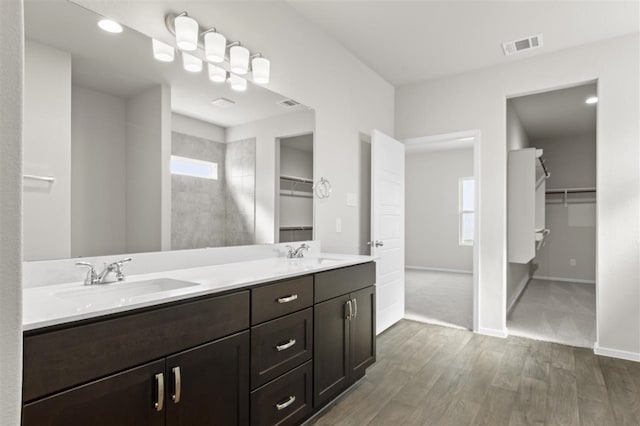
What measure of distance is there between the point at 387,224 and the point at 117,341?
293cm

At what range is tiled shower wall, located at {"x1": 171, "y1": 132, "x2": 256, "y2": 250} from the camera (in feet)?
6.40

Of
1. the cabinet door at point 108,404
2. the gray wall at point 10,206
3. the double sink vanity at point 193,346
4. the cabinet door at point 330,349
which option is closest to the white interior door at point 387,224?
the cabinet door at point 330,349

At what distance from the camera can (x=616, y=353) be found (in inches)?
120

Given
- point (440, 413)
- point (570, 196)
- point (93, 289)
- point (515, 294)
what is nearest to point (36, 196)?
point (93, 289)

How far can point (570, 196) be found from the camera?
6.53m

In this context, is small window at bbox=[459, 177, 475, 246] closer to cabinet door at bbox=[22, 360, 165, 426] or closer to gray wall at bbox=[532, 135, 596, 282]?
gray wall at bbox=[532, 135, 596, 282]

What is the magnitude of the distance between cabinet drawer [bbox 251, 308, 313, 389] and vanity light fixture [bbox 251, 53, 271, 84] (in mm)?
1543

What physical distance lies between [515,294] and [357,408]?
12.6 feet

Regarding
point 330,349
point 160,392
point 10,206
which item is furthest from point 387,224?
point 10,206

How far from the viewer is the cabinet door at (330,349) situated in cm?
201

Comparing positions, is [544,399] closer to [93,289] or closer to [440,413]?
[440,413]

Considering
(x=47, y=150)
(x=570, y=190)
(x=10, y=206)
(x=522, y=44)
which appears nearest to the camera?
(x=10, y=206)

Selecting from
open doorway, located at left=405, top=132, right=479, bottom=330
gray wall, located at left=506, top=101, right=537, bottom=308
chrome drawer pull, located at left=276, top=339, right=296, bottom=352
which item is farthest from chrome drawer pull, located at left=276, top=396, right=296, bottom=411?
open doorway, located at left=405, top=132, right=479, bottom=330

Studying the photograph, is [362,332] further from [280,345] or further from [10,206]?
[10,206]
